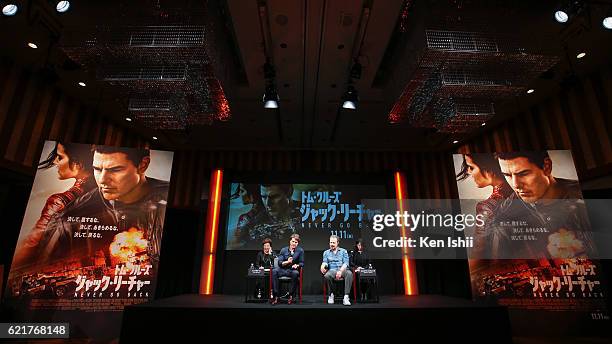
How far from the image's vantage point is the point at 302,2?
3.79 meters

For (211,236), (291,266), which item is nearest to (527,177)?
(291,266)

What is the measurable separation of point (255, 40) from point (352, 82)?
174cm

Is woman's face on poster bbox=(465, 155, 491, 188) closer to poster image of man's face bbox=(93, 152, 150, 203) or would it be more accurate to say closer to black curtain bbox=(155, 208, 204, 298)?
poster image of man's face bbox=(93, 152, 150, 203)

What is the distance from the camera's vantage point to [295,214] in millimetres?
7398

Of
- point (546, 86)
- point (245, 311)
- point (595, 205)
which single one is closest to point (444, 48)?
point (546, 86)

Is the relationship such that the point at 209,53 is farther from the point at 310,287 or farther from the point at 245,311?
the point at 310,287

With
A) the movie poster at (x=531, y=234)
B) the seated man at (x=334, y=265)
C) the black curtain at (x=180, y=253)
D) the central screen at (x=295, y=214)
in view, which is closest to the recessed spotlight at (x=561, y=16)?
the movie poster at (x=531, y=234)

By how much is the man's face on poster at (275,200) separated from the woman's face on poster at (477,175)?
403 cm

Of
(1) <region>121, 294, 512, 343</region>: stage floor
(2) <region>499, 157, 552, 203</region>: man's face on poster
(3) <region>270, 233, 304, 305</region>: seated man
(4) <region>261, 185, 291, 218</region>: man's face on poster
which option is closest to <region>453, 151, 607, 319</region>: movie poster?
(2) <region>499, 157, 552, 203</region>: man's face on poster

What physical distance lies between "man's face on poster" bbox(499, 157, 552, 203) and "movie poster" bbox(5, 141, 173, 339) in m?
5.87

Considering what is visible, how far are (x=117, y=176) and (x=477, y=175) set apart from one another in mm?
5995

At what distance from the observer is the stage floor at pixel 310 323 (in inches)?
140

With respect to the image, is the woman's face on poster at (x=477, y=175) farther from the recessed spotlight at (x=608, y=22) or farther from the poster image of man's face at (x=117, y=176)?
→ the poster image of man's face at (x=117, y=176)

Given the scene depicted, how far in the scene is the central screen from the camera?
23.7 feet
